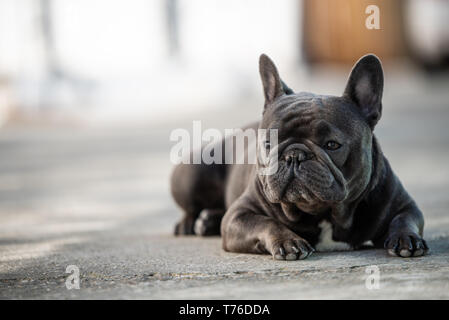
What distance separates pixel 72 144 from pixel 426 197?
7194mm

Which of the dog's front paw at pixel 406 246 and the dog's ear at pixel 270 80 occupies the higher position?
the dog's ear at pixel 270 80

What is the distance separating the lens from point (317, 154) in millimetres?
3861

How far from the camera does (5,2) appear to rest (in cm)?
1602

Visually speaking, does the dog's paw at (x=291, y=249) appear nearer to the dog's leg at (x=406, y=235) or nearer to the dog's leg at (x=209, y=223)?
the dog's leg at (x=406, y=235)

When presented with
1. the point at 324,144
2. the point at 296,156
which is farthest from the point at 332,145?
the point at 296,156

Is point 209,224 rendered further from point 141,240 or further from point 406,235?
point 406,235

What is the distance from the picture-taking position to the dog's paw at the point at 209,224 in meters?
5.28

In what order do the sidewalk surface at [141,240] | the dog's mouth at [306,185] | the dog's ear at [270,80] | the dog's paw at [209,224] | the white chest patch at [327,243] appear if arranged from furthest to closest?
the dog's paw at [209,224], the dog's ear at [270,80], the white chest patch at [327,243], the dog's mouth at [306,185], the sidewalk surface at [141,240]

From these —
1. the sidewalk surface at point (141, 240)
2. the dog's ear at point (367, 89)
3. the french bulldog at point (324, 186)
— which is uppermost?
the dog's ear at point (367, 89)

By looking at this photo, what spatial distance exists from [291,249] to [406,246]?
0.59m

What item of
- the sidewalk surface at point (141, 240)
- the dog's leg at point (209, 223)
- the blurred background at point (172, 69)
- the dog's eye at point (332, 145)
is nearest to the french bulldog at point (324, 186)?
the dog's eye at point (332, 145)

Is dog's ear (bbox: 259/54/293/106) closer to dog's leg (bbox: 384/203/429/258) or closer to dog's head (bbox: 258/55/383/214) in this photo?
dog's head (bbox: 258/55/383/214)
